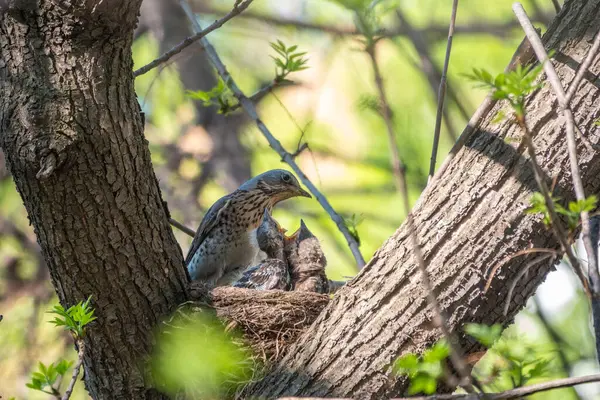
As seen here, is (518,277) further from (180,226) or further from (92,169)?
(180,226)

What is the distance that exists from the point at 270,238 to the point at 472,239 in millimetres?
2593

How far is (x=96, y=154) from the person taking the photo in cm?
308

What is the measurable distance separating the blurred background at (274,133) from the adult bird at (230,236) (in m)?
1.18

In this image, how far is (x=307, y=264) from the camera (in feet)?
16.8

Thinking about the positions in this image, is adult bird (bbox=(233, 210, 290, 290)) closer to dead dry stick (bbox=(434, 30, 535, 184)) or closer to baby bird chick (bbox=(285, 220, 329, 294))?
baby bird chick (bbox=(285, 220, 329, 294))

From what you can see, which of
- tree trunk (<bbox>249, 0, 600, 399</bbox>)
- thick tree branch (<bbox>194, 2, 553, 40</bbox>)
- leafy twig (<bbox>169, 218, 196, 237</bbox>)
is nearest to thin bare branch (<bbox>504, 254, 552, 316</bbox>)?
tree trunk (<bbox>249, 0, 600, 399</bbox>)

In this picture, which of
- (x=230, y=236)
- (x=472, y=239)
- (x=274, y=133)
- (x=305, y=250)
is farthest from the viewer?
(x=274, y=133)

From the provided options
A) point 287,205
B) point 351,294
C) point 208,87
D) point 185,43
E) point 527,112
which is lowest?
point 351,294

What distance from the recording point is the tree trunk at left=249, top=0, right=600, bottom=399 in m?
2.93

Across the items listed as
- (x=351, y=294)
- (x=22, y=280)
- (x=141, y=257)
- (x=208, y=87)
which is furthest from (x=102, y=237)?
(x=208, y=87)

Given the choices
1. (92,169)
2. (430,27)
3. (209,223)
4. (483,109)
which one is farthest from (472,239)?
(430,27)

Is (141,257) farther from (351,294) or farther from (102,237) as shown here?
(351,294)

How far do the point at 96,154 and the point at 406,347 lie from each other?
142cm

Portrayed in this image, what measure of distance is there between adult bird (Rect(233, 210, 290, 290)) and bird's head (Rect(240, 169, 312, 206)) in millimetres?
367
